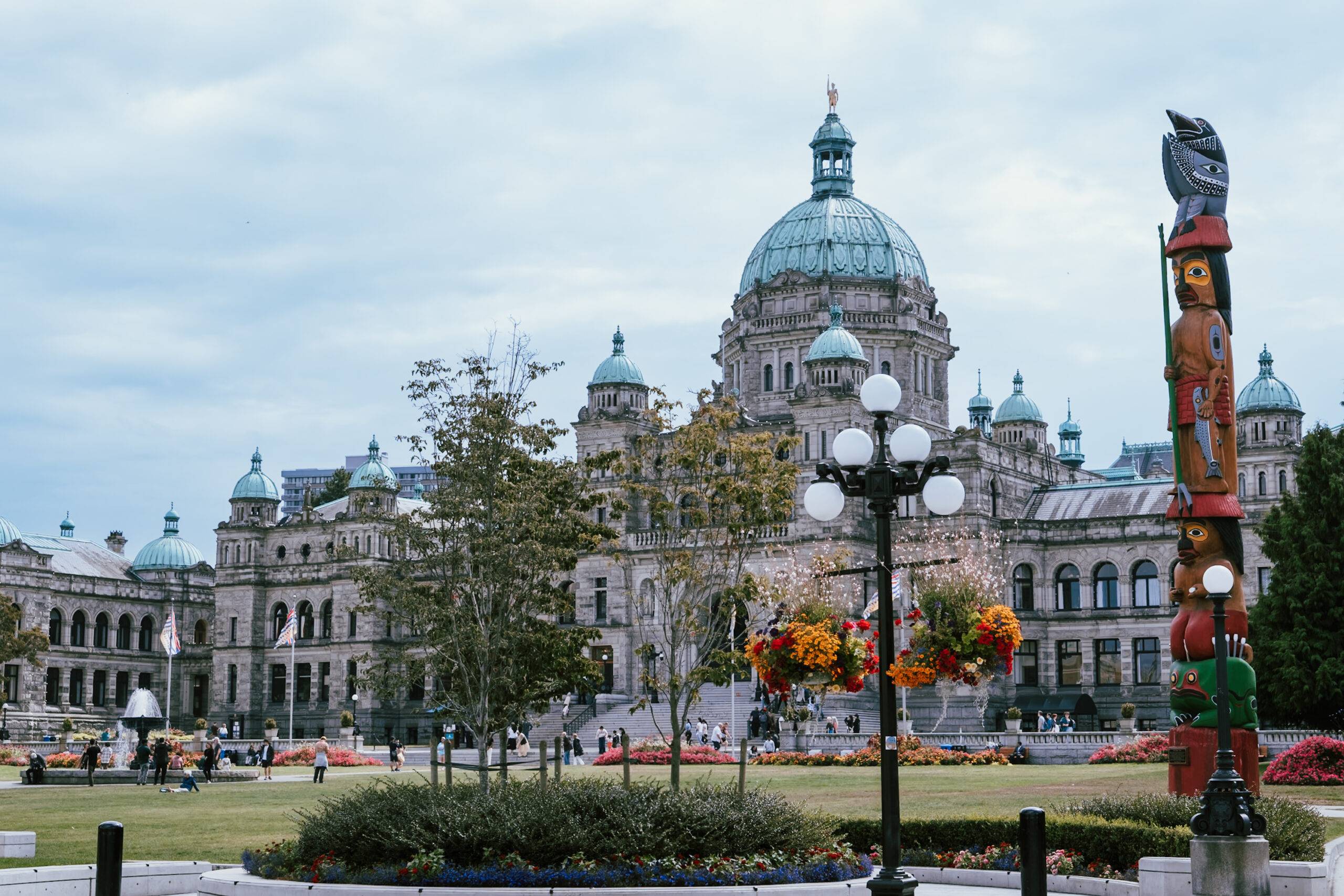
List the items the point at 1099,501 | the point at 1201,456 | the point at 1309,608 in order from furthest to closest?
the point at 1099,501 < the point at 1309,608 < the point at 1201,456

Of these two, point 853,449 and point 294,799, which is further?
point 294,799

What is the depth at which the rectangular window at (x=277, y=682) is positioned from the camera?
108 metres

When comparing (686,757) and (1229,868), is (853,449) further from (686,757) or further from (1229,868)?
(686,757)

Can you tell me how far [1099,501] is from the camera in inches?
3541

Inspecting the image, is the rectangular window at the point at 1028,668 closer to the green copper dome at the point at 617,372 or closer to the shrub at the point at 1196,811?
the green copper dome at the point at 617,372

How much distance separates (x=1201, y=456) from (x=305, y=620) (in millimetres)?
84944

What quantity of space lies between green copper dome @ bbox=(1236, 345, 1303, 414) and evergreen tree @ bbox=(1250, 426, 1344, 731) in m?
28.0

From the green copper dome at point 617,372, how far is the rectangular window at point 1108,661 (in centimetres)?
2864

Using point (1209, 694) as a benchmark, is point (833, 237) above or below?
above

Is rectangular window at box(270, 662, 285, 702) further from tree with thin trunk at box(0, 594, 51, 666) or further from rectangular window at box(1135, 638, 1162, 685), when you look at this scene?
rectangular window at box(1135, 638, 1162, 685)

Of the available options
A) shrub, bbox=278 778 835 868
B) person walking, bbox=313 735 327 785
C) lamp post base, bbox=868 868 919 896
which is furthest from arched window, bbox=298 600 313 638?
lamp post base, bbox=868 868 919 896

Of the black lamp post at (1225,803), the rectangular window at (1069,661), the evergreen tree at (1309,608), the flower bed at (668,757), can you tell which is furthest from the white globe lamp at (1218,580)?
the rectangular window at (1069,661)

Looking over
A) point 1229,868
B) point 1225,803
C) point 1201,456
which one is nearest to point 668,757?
point 1201,456

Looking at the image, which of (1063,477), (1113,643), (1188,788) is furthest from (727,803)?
(1063,477)
